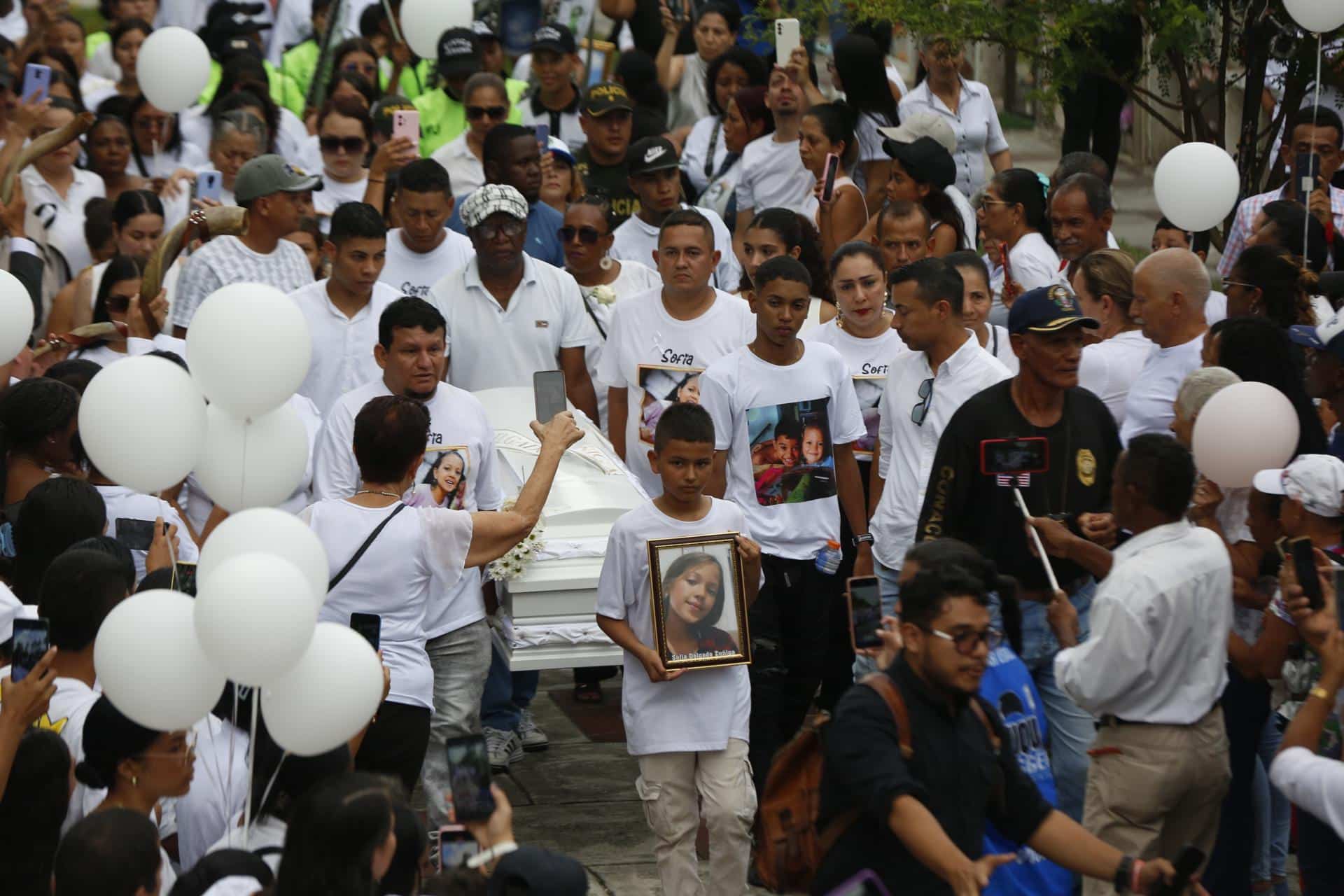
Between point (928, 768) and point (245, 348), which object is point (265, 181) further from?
point (928, 768)

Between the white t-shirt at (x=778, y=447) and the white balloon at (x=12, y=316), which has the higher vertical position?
the white balloon at (x=12, y=316)

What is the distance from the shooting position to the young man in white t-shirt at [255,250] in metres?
8.23

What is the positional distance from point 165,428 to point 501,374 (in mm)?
3573

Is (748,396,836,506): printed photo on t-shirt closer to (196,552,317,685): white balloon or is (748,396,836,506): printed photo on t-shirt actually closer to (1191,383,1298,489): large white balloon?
(1191,383,1298,489): large white balloon

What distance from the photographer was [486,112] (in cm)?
1050

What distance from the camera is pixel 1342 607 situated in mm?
4992

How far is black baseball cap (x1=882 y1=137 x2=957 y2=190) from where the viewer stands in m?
9.27

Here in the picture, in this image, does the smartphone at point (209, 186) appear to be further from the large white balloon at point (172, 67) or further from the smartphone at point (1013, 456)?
the smartphone at point (1013, 456)

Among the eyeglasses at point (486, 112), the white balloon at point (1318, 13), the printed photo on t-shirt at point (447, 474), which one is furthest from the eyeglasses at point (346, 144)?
the white balloon at point (1318, 13)

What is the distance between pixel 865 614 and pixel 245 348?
1838mm

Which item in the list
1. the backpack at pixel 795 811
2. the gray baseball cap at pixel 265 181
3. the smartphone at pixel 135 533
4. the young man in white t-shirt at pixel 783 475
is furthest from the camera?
the gray baseball cap at pixel 265 181

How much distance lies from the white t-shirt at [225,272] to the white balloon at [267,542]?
3786 mm

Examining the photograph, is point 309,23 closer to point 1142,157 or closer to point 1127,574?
point 1142,157

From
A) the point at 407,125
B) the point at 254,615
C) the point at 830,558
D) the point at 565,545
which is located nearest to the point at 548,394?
the point at 565,545
